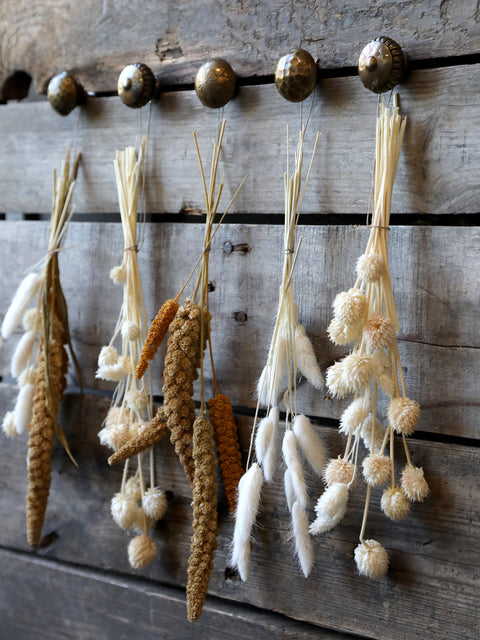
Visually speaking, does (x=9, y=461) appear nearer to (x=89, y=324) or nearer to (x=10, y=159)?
(x=89, y=324)

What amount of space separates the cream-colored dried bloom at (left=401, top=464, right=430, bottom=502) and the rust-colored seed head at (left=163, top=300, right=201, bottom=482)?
0.96ft

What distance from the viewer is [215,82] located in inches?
34.4

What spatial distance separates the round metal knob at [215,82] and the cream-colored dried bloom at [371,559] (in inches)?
25.6

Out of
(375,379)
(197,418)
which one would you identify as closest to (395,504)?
(375,379)

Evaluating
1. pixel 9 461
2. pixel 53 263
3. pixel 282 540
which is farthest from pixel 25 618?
pixel 53 263

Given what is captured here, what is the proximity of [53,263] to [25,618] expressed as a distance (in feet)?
2.14

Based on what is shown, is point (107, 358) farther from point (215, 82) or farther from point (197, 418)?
point (215, 82)

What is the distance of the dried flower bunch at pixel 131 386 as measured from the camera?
92cm

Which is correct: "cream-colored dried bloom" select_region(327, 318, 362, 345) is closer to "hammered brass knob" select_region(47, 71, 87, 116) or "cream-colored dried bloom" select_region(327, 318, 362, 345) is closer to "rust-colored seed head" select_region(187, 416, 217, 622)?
"rust-colored seed head" select_region(187, 416, 217, 622)

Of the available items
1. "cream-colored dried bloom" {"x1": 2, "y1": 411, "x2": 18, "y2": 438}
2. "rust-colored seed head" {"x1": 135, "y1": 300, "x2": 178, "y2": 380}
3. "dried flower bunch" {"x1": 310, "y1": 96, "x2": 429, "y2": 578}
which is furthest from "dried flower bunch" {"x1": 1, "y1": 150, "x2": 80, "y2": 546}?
"dried flower bunch" {"x1": 310, "y1": 96, "x2": 429, "y2": 578}

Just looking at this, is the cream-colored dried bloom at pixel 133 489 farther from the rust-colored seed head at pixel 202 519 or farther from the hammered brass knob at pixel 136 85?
the hammered brass knob at pixel 136 85

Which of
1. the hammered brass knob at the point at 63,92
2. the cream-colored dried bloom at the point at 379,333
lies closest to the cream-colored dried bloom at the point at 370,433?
the cream-colored dried bloom at the point at 379,333

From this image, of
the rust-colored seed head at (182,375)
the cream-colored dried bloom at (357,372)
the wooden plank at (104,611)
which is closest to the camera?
the cream-colored dried bloom at (357,372)

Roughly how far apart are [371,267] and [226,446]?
0.33 m
